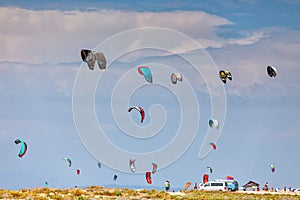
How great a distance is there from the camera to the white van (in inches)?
3046

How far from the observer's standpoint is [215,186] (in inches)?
3068

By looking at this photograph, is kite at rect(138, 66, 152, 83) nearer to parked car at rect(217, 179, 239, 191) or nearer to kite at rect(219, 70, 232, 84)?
kite at rect(219, 70, 232, 84)

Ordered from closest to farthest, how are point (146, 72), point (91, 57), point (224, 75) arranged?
1. point (91, 57)
2. point (146, 72)
3. point (224, 75)

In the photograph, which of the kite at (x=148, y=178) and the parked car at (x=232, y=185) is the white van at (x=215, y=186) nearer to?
the parked car at (x=232, y=185)

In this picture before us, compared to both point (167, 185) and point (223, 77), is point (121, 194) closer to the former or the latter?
point (223, 77)

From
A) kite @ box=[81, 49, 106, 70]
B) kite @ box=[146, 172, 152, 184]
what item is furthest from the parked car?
kite @ box=[81, 49, 106, 70]

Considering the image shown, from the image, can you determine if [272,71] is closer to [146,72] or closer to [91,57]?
[146,72]

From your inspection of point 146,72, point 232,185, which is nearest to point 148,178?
point 232,185

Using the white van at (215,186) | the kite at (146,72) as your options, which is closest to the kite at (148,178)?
the white van at (215,186)

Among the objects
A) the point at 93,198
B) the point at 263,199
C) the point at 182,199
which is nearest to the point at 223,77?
the point at 263,199

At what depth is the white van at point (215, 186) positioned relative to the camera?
254 ft

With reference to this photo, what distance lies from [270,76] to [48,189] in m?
22.3

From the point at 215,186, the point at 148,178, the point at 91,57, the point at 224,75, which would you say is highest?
the point at 224,75

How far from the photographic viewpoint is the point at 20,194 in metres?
50.2
